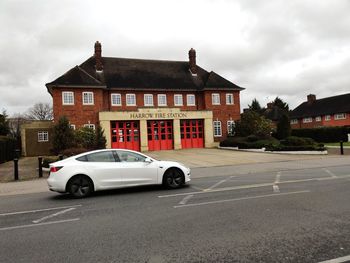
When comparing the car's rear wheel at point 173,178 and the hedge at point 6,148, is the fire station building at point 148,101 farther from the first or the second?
the car's rear wheel at point 173,178

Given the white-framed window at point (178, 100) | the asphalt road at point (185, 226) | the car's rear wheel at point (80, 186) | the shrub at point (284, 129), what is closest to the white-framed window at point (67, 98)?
the white-framed window at point (178, 100)

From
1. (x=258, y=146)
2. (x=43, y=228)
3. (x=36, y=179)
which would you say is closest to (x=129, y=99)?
(x=258, y=146)

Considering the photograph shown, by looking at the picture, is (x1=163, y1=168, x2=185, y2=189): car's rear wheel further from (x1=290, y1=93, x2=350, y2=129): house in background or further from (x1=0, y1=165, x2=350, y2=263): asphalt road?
(x1=290, y1=93, x2=350, y2=129): house in background

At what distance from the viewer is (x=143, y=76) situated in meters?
38.8

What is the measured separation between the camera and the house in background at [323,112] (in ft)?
193

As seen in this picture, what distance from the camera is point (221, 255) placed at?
468 cm

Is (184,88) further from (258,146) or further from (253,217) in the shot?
(253,217)

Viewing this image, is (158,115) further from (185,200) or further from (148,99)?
(185,200)

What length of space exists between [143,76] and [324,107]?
40.5 meters

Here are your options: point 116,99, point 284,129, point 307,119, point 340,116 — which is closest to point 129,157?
point 116,99

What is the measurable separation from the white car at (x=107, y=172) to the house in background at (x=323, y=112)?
54.3 metres

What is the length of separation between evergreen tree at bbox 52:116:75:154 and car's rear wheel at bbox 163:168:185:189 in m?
19.1

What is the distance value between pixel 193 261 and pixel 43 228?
3.50 m

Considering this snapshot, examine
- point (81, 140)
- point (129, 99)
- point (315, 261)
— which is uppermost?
point (129, 99)
